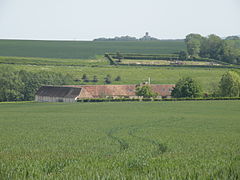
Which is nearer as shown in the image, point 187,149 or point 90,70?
point 187,149

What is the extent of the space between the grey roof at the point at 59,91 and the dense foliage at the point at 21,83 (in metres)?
2.64

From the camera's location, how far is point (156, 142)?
28125 mm

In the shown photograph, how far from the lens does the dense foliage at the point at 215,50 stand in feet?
543

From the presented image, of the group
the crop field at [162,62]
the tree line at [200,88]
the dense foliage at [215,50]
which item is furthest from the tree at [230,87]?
the dense foliage at [215,50]

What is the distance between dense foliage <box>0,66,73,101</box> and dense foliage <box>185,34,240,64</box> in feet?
208

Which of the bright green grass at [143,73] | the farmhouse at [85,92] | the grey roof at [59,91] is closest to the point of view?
the grey roof at [59,91]

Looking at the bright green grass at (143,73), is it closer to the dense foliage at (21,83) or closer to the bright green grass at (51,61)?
the bright green grass at (51,61)

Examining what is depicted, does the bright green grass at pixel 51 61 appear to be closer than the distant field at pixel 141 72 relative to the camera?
No

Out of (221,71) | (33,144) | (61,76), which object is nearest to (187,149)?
(33,144)

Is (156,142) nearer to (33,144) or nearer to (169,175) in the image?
(33,144)

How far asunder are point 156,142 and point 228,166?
12367 mm

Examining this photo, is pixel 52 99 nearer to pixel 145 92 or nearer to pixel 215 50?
pixel 145 92

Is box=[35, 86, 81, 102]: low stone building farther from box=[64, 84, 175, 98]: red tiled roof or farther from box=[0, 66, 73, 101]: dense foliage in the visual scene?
box=[0, 66, 73, 101]: dense foliage

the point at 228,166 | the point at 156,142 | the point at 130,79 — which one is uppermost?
the point at 228,166
